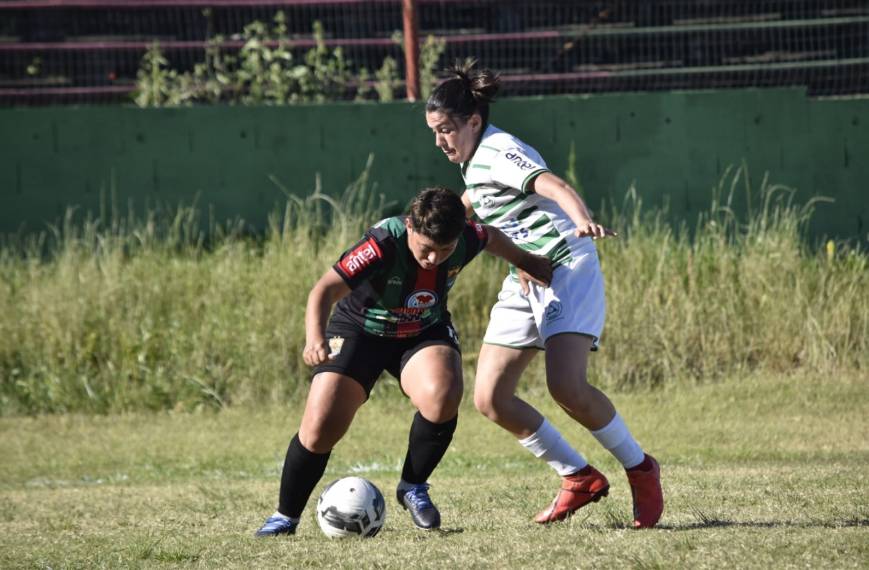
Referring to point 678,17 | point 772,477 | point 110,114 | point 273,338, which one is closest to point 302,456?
point 772,477

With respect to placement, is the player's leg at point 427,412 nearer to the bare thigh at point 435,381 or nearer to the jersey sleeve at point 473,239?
the bare thigh at point 435,381

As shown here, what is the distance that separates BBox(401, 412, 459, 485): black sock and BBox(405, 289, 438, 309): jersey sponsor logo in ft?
1.57

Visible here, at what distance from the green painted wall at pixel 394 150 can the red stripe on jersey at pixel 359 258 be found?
658 cm

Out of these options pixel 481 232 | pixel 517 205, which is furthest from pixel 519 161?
pixel 481 232

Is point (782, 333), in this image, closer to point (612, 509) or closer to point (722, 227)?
point (722, 227)

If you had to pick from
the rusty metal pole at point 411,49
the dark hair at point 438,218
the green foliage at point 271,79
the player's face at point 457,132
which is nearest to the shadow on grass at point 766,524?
the dark hair at point 438,218

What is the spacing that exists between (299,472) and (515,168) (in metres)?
1.63

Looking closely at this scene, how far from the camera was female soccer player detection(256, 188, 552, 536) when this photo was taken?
554cm

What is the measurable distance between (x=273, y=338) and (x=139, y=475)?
224 cm

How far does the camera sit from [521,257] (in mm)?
5848

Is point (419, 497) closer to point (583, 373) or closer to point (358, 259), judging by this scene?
point (583, 373)

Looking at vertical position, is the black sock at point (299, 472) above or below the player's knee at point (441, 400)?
below

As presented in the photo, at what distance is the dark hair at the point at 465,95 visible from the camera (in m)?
6.01

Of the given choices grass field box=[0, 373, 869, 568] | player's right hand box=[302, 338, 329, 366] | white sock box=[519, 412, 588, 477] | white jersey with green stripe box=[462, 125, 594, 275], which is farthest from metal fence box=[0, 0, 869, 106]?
player's right hand box=[302, 338, 329, 366]
